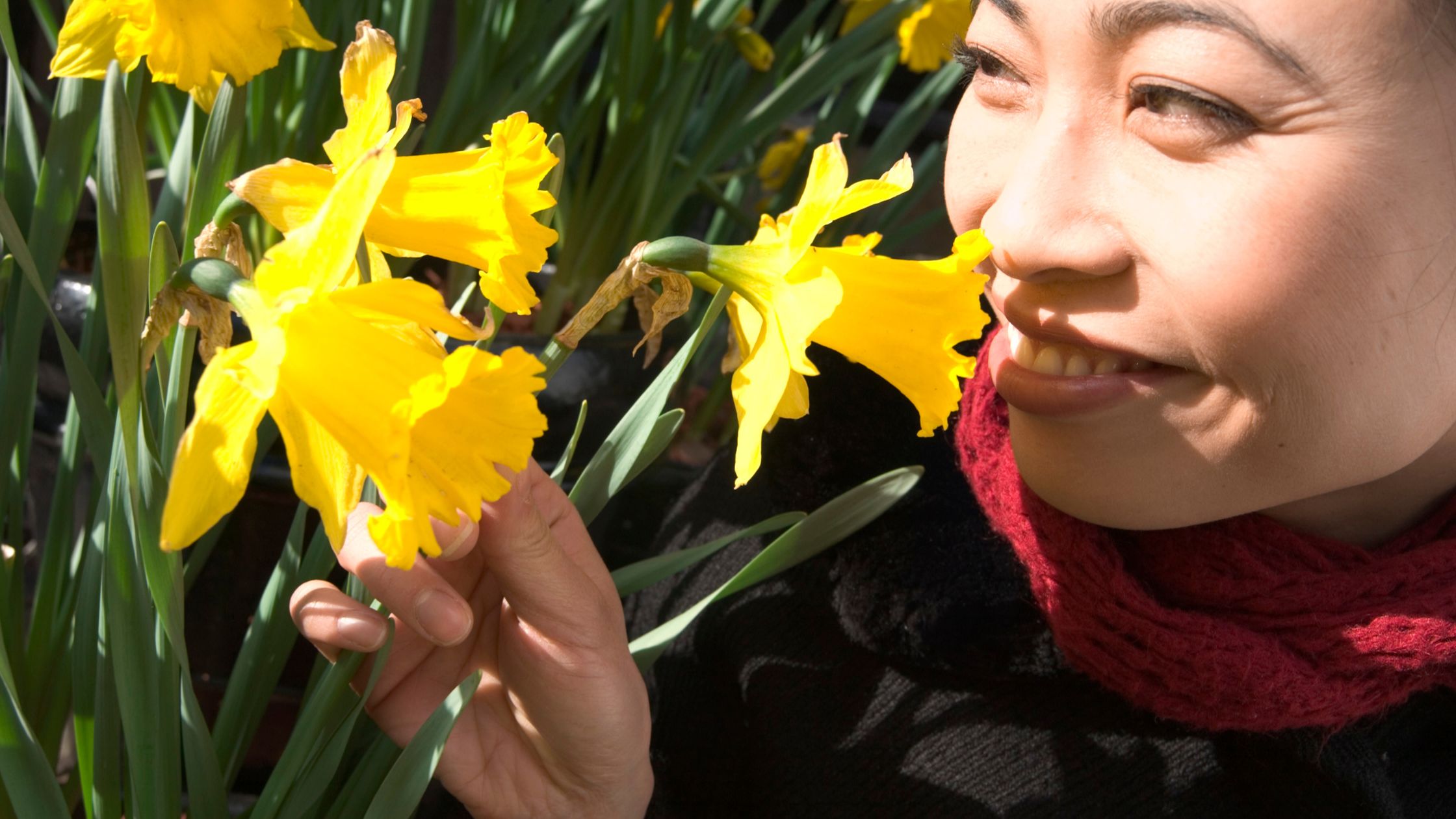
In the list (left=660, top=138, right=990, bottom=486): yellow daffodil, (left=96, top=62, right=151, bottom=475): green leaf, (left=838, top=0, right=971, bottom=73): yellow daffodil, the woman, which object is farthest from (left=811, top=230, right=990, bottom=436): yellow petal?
(left=838, top=0, right=971, bottom=73): yellow daffodil

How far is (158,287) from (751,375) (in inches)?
9.8

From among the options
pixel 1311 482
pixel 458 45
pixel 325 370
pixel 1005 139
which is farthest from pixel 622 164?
pixel 325 370

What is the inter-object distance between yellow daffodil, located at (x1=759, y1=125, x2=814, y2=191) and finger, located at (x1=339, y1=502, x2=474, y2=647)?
1074mm

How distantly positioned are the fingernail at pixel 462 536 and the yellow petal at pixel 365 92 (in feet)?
0.59

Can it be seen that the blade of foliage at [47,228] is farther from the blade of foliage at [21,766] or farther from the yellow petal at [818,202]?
the yellow petal at [818,202]

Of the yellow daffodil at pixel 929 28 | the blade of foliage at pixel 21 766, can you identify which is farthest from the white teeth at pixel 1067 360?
the yellow daffodil at pixel 929 28

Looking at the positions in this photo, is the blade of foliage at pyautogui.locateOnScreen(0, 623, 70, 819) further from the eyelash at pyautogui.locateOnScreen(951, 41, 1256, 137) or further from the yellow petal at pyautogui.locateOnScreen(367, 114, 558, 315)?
the eyelash at pyautogui.locateOnScreen(951, 41, 1256, 137)

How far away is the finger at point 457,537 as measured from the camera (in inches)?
22.4

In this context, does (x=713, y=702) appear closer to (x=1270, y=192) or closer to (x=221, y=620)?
(x=221, y=620)

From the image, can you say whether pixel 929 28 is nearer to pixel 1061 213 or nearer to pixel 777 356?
pixel 1061 213

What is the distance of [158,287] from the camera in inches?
19.9

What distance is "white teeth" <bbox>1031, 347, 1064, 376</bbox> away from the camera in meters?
0.68

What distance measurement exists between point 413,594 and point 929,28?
3.17 feet

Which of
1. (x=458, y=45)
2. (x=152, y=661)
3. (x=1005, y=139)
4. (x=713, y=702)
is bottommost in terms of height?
(x=713, y=702)
